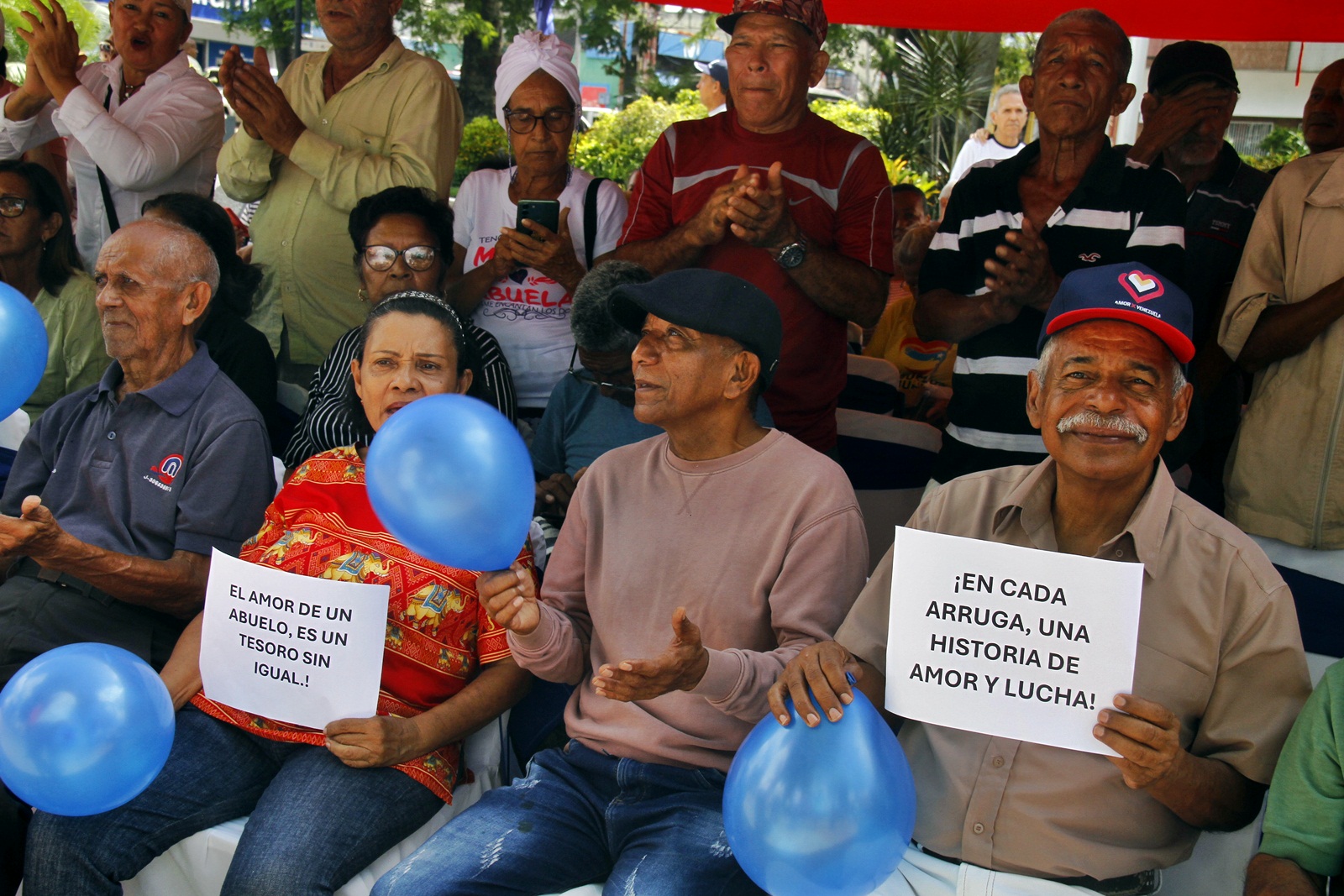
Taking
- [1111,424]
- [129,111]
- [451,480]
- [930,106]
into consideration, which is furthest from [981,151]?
[451,480]

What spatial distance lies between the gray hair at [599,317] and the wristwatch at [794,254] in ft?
1.33

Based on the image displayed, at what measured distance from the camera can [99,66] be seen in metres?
4.84

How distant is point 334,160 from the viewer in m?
4.12

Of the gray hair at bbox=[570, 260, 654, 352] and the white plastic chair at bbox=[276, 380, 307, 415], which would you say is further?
the white plastic chair at bbox=[276, 380, 307, 415]

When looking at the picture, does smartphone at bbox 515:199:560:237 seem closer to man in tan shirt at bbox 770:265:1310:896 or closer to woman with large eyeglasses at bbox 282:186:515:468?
woman with large eyeglasses at bbox 282:186:515:468

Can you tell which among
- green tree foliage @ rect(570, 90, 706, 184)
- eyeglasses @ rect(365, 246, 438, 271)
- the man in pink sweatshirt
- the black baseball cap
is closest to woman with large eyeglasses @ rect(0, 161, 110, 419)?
eyeglasses @ rect(365, 246, 438, 271)

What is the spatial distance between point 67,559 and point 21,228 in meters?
2.31

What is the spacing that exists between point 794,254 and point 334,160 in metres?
1.79

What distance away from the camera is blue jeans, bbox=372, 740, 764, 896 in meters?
2.25

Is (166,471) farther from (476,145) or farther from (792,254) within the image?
(476,145)

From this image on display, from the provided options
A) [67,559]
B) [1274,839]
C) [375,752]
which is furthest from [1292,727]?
[67,559]

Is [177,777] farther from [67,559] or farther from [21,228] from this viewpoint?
[21,228]

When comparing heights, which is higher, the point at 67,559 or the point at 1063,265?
the point at 1063,265

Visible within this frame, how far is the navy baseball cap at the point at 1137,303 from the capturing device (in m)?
2.16
